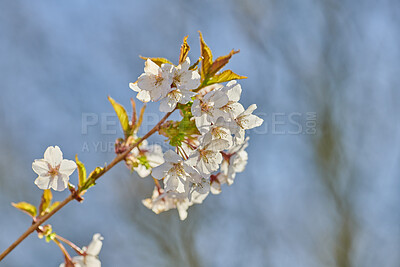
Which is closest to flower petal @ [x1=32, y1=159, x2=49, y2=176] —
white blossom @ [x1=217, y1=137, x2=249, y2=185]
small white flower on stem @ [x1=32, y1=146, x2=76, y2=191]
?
small white flower on stem @ [x1=32, y1=146, x2=76, y2=191]

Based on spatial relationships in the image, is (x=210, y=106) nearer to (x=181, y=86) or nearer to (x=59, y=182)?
(x=181, y=86)

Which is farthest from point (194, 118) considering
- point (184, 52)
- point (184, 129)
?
point (184, 52)

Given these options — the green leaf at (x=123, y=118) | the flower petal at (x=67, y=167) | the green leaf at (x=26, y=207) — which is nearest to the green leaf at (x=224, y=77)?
the green leaf at (x=123, y=118)

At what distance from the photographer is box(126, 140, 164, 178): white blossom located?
86 centimetres

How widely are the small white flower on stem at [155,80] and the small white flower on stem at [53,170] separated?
0.25m

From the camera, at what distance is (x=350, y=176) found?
4.06m

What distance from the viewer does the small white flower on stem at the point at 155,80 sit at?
704 millimetres

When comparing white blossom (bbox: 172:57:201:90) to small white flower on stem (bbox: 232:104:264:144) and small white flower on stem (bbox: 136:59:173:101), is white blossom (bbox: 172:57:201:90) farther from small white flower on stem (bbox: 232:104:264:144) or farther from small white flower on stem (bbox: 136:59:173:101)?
small white flower on stem (bbox: 232:104:264:144)

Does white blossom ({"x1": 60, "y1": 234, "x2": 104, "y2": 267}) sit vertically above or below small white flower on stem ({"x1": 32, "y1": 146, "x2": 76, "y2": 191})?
below

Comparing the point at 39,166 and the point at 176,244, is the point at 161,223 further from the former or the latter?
the point at 39,166

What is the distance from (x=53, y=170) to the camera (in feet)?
2.60

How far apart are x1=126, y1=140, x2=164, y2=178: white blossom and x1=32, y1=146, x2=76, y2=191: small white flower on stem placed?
5.6 inches

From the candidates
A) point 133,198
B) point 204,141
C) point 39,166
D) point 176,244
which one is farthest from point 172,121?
point 176,244

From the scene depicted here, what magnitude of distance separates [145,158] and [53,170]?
222 millimetres
